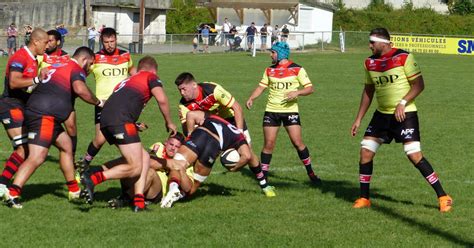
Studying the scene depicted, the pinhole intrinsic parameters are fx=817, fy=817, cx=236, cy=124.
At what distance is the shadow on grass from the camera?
27.7ft

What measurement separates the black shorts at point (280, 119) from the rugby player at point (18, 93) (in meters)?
3.53

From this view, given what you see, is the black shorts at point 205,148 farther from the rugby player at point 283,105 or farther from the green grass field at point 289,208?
the rugby player at point 283,105

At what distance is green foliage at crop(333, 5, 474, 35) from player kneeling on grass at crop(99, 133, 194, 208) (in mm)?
56067

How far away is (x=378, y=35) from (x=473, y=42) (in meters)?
43.9

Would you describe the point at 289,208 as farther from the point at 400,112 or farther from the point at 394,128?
the point at 400,112

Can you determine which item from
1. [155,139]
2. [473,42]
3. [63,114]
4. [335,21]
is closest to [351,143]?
[155,139]

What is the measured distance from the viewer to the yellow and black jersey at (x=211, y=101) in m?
11.0

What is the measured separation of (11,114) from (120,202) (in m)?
1.89

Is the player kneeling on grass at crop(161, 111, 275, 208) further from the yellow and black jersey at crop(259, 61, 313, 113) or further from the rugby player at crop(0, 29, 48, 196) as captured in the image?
the rugby player at crop(0, 29, 48, 196)

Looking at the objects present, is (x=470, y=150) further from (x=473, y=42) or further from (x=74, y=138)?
(x=473, y=42)

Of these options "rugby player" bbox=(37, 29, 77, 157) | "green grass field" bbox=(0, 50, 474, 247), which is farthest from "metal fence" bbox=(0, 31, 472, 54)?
"rugby player" bbox=(37, 29, 77, 157)

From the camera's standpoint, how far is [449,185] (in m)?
11.5

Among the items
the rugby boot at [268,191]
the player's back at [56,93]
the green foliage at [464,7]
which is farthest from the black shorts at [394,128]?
the green foliage at [464,7]

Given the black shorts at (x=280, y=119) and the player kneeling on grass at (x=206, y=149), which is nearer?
the player kneeling on grass at (x=206, y=149)
